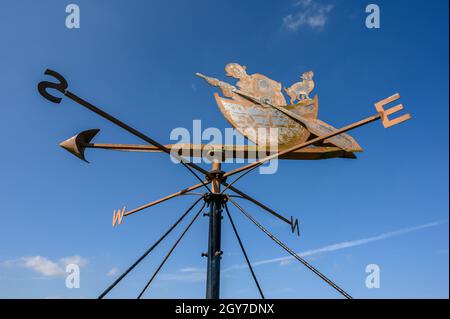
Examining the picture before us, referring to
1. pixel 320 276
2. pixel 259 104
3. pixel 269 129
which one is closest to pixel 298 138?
pixel 269 129

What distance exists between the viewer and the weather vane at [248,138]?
146 inches

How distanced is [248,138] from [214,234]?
1.48 meters

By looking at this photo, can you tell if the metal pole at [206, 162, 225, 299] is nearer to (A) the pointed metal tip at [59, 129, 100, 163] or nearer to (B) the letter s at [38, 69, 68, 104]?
(A) the pointed metal tip at [59, 129, 100, 163]

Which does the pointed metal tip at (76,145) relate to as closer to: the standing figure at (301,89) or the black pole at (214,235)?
the black pole at (214,235)

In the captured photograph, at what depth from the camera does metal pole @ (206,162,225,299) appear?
3743mm

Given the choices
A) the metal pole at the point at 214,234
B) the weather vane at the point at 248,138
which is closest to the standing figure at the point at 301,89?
the weather vane at the point at 248,138

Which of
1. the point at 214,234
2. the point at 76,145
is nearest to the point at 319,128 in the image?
the point at 214,234

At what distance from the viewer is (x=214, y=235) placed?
4.02 m

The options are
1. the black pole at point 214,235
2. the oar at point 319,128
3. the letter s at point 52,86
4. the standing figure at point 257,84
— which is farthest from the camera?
the standing figure at point 257,84
